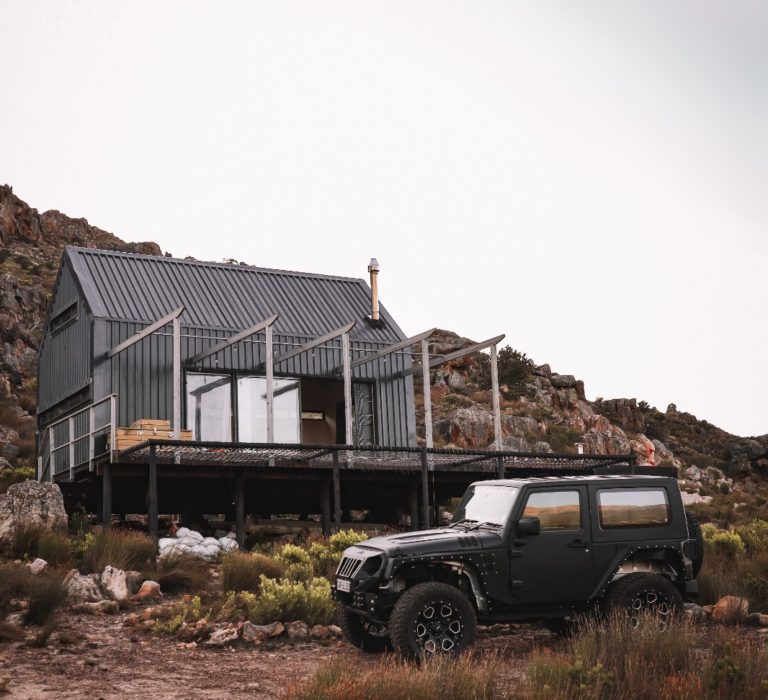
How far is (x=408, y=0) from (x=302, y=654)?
12763 millimetres

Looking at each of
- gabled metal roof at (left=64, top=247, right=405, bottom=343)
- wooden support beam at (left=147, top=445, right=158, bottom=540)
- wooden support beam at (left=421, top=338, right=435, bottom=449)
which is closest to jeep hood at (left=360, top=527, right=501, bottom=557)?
wooden support beam at (left=147, top=445, right=158, bottom=540)

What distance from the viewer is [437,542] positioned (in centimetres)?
1137

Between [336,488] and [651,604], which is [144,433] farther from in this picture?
[651,604]

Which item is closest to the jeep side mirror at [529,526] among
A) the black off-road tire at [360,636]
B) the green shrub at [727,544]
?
the black off-road tire at [360,636]

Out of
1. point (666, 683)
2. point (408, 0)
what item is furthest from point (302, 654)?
point (408, 0)

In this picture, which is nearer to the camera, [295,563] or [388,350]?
[295,563]

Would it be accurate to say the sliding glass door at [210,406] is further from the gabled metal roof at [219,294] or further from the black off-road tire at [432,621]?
the black off-road tire at [432,621]

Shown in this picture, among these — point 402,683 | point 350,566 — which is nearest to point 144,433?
point 350,566

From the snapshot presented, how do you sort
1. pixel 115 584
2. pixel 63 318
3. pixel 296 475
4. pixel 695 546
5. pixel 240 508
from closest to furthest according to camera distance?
pixel 695 546 < pixel 115 584 < pixel 240 508 < pixel 296 475 < pixel 63 318

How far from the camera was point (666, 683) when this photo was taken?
9.05 meters

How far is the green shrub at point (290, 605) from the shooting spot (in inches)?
524

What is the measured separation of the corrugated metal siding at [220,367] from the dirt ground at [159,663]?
9.32 metres

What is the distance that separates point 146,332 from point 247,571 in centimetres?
774

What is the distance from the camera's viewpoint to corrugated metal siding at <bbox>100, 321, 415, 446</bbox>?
2272 centimetres
